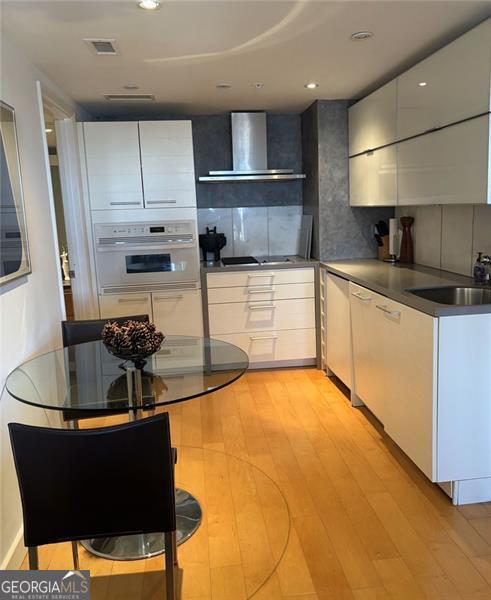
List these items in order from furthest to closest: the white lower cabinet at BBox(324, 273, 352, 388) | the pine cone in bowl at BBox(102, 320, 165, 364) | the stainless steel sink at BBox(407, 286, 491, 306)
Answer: the white lower cabinet at BBox(324, 273, 352, 388) < the stainless steel sink at BBox(407, 286, 491, 306) < the pine cone in bowl at BBox(102, 320, 165, 364)

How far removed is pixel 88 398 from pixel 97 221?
2326mm

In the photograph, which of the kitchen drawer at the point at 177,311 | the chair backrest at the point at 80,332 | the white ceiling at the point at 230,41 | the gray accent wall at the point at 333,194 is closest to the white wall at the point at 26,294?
the chair backrest at the point at 80,332

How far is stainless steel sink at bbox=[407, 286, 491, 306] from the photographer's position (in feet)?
8.63

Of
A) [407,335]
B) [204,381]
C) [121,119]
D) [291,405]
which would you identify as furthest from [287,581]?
[121,119]

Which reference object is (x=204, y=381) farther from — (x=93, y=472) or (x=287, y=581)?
(x=287, y=581)

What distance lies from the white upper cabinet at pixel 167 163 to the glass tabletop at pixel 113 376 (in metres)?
1.74

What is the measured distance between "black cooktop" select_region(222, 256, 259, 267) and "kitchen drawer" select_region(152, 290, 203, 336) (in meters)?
0.41

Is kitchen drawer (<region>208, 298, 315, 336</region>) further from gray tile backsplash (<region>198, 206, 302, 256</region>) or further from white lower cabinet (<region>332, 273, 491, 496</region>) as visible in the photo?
white lower cabinet (<region>332, 273, 491, 496</region>)

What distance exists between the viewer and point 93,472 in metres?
1.47

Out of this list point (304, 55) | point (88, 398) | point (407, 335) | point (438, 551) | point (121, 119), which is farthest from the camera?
point (121, 119)

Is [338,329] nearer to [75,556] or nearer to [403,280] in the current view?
[403,280]

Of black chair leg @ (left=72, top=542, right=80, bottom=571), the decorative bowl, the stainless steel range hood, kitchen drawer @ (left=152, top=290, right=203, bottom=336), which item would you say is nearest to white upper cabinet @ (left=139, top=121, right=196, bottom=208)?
the stainless steel range hood

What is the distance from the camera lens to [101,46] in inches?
100

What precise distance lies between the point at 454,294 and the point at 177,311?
2174mm
